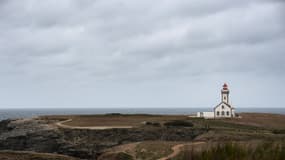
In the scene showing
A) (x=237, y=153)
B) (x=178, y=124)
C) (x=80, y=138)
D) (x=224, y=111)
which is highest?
(x=224, y=111)

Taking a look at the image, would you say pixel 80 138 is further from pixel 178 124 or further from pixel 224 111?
pixel 224 111

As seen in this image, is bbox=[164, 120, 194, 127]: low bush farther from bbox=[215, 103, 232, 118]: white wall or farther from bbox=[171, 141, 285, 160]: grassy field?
bbox=[171, 141, 285, 160]: grassy field

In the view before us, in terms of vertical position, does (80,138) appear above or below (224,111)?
below

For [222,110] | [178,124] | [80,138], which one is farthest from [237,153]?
[222,110]

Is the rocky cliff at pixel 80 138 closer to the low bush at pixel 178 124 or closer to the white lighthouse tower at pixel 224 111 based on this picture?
the low bush at pixel 178 124

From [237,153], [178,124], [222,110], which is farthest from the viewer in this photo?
[222,110]

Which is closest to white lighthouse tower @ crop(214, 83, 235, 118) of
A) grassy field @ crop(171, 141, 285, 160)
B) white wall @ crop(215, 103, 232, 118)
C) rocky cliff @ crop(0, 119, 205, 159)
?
white wall @ crop(215, 103, 232, 118)

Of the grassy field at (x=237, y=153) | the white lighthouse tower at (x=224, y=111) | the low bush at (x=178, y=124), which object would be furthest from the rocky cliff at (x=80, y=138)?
the grassy field at (x=237, y=153)

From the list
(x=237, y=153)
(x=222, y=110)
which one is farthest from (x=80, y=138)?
(x=237, y=153)

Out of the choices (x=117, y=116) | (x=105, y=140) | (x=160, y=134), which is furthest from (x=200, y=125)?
(x=117, y=116)

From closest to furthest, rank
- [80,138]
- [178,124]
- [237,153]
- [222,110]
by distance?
1. [237,153]
2. [80,138]
3. [178,124]
4. [222,110]

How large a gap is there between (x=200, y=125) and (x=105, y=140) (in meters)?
15.0

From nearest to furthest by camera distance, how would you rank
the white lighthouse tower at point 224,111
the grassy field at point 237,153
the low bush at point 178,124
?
the grassy field at point 237,153
the low bush at point 178,124
the white lighthouse tower at point 224,111

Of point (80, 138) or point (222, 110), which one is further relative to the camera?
point (222, 110)
